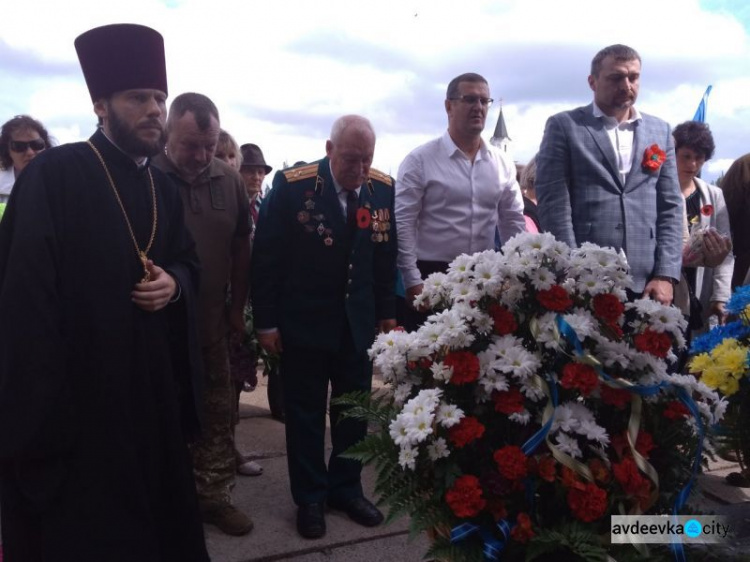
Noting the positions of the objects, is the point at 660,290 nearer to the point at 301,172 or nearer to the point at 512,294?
the point at 301,172

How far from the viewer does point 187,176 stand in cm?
336

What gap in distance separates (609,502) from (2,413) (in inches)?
71.0

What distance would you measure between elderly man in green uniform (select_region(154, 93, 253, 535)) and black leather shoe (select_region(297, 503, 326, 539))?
26cm

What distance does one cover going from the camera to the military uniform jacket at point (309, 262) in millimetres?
3463

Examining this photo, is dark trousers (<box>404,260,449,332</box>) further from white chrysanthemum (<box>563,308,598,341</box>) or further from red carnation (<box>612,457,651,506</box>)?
red carnation (<box>612,457,651,506</box>)

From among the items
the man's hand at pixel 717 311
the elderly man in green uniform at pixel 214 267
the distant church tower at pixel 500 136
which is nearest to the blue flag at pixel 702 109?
the man's hand at pixel 717 311

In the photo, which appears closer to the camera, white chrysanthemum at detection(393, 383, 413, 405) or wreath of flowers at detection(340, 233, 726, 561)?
wreath of flowers at detection(340, 233, 726, 561)

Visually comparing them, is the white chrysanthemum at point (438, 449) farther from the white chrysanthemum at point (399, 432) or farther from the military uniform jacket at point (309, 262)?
the military uniform jacket at point (309, 262)

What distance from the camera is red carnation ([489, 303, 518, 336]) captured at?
190 centimetres

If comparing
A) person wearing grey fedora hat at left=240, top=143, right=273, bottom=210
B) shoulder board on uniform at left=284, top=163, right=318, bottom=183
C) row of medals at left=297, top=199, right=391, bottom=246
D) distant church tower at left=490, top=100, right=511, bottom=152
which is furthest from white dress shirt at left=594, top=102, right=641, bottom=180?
distant church tower at left=490, top=100, right=511, bottom=152

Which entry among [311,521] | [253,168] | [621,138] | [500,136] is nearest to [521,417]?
[311,521]

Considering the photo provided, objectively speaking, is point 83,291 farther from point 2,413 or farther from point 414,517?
point 414,517

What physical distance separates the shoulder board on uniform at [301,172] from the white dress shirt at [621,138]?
5.13ft

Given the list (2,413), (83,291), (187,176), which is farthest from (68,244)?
(187,176)
